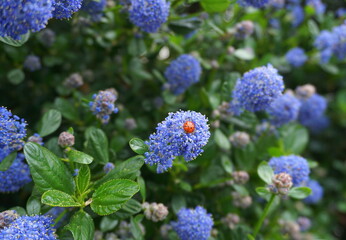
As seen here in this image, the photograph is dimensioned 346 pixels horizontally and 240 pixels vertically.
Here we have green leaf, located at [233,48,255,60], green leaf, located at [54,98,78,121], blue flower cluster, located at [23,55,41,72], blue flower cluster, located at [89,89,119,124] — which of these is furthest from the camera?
green leaf, located at [233,48,255,60]

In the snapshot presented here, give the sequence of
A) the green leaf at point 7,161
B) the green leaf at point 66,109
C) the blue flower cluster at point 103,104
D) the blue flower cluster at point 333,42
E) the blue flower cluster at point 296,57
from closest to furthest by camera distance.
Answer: the green leaf at point 7,161, the blue flower cluster at point 103,104, the green leaf at point 66,109, the blue flower cluster at point 333,42, the blue flower cluster at point 296,57

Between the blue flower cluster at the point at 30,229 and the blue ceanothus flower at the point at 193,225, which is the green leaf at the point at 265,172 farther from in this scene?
the blue flower cluster at the point at 30,229

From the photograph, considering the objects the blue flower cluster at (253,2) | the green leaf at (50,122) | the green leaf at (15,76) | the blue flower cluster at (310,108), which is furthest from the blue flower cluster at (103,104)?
the blue flower cluster at (310,108)

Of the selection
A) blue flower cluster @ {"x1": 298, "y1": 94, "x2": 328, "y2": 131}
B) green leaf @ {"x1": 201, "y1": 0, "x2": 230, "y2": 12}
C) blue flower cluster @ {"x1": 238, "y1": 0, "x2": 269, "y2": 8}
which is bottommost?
blue flower cluster @ {"x1": 298, "y1": 94, "x2": 328, "y2": 131}

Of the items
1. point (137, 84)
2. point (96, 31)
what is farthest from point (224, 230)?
point (96, 31)

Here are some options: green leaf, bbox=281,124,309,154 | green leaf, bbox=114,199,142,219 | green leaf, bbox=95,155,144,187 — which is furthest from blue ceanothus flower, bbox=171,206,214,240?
green leaf, bbox=281,124,309,154

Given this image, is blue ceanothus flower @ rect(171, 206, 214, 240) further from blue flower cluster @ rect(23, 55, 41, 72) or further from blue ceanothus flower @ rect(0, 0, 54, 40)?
blue flower cluster @ rect(23, 55, 41, 72)
